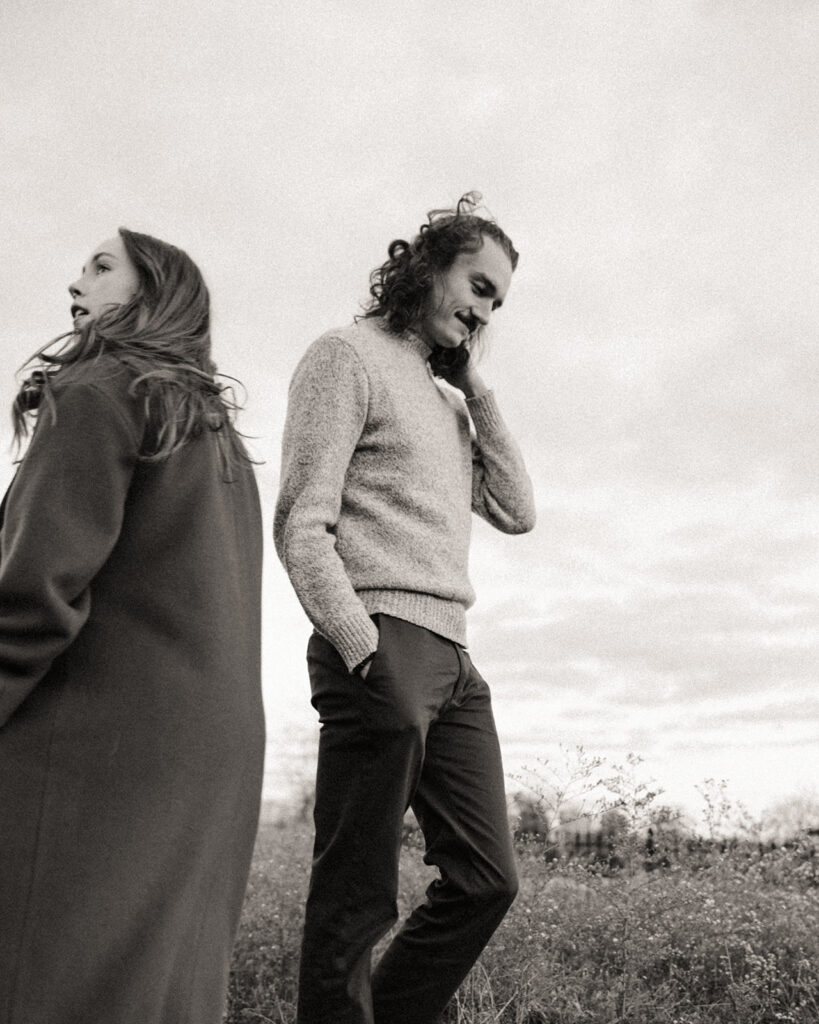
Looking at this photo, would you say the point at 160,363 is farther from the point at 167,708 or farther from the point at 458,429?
the point at 458,429

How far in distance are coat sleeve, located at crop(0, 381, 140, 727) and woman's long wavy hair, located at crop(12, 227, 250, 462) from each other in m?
0.06

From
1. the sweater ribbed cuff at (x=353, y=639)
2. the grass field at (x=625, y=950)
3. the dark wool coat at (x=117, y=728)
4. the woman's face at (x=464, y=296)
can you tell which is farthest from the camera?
the grass field at (x=625, y=950)

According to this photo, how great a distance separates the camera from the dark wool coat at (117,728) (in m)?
1.82

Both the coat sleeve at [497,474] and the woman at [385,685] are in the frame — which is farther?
the coat sleeve at [497,474]

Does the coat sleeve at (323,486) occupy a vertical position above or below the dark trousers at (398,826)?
above

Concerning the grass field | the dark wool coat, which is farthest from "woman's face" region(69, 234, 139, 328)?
the grass field

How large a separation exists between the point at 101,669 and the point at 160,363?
59 centimetres

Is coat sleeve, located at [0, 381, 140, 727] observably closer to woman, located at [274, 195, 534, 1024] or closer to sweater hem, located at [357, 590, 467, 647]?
woman, located at [274, 195, 534, 1024]

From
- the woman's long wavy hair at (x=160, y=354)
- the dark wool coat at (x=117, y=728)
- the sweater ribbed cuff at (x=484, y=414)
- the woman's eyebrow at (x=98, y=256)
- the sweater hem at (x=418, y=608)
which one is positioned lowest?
the dark wool coat at (x=117, y=728)

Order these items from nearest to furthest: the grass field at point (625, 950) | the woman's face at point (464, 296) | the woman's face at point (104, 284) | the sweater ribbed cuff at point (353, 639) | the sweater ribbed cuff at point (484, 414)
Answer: the woman's face at point (104, 284), the sweater ribbed cuff at point (353, 639), the woman's face at point (464, 296), the sweater ribbed cuff at point (484, 414), the grass field at point (625, 950)

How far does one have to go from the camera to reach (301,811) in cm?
830

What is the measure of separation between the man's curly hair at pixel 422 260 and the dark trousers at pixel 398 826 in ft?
3.38

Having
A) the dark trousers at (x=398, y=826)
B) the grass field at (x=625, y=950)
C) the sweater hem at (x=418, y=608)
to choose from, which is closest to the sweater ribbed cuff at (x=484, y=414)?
the sweater hem at (x=418, y=608)

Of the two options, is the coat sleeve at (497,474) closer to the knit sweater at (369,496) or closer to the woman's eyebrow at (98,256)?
the knit sweater at (369,496)
